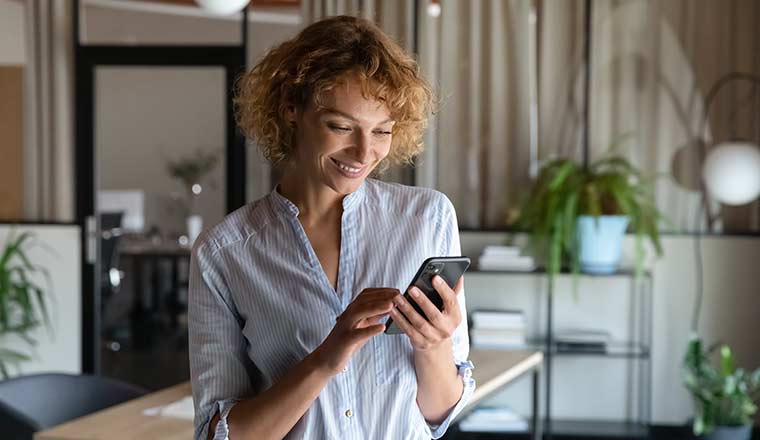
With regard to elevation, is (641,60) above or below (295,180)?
above

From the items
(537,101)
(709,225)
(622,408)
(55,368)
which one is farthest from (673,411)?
(55,368)

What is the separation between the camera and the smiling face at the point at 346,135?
162cm

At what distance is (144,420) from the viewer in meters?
2.95

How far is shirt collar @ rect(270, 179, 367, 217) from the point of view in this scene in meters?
1.75

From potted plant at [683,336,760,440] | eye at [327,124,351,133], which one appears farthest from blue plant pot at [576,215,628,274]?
eye at [327,124,351,133]

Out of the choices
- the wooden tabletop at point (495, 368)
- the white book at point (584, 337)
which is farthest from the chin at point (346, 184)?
the white book at point (584, 337)

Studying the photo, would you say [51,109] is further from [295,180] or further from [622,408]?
[295,180]

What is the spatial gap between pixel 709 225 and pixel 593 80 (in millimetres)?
974

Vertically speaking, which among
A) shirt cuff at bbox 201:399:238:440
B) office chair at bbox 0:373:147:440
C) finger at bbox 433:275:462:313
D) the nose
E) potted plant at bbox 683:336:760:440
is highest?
the nose

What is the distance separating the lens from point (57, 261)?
6383mm

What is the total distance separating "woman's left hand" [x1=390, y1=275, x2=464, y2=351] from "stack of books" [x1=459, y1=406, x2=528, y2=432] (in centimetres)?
388

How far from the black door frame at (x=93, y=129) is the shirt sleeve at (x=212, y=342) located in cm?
457

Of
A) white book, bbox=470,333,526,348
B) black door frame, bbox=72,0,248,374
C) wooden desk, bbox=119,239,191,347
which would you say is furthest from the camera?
wooden desk, bbox=119,239,191,347

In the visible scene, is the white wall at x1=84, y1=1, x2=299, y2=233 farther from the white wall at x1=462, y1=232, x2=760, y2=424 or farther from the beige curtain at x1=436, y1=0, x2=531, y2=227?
the white wall at x1=462, y1=232, x2=760, y2=424
